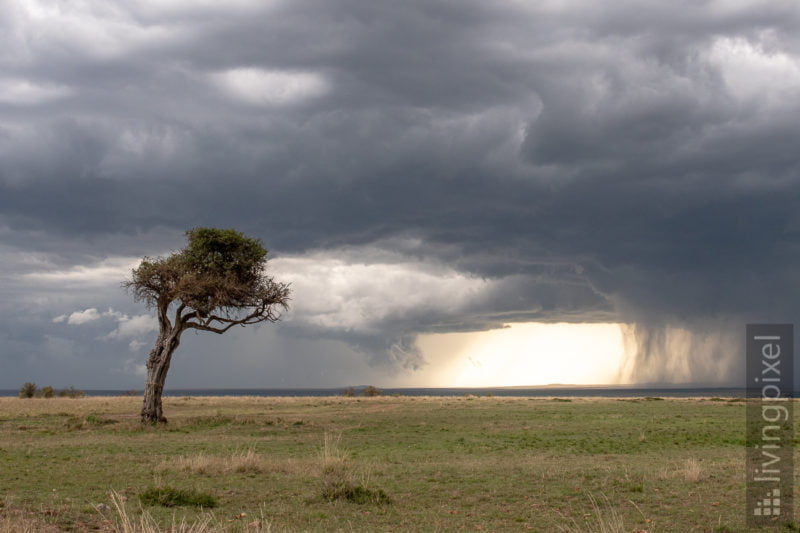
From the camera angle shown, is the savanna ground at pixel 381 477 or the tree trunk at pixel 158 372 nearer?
the savanna ground at pixel 381 477

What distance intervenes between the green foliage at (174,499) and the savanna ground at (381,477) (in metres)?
0.39

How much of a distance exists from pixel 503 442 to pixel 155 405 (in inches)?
859

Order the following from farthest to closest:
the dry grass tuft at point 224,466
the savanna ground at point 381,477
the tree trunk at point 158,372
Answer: the tree trunk at point 158,372
the dry grass tuft at point 224,466
the savanna ground at point 381,477

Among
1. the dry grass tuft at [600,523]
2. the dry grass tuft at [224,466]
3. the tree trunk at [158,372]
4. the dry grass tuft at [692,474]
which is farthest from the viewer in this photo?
the tree trunk at [158,372]

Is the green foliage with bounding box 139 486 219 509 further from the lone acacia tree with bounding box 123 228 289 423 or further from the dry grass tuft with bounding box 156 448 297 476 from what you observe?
the lone acacia tree with bounding box 123 228 289 423

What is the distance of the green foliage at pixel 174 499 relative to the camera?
54.0 feet

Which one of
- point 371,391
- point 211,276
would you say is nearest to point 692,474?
point 211,276

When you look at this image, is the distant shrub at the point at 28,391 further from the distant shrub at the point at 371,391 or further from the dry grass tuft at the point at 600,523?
the dry grass tuft at the point at 600,523

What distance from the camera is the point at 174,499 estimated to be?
16547mm

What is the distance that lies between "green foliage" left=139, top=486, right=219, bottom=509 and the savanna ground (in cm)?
39

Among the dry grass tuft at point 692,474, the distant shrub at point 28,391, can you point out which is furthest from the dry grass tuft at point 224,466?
the distant shrub at point 28,391

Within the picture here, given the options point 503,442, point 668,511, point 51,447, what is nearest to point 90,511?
point 668,511

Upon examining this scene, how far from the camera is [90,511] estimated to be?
49.9 ft

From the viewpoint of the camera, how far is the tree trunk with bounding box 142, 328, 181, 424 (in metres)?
42.0
